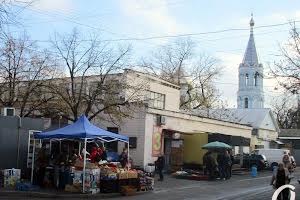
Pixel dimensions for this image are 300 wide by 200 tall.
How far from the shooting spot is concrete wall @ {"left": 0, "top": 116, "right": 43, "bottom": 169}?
24.1 metres

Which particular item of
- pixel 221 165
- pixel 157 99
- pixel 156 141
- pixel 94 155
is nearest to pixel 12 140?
pixel 94 155

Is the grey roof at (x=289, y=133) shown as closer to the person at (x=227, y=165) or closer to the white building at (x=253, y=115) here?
the white building at (x=253, y=115)

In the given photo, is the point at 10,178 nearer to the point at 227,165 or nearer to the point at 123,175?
the point at 123,175

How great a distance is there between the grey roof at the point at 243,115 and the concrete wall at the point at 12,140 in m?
40.0

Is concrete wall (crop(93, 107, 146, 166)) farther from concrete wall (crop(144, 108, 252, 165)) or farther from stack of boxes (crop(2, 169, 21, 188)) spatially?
stack of boxes (crop(2, 169, 21, 188))

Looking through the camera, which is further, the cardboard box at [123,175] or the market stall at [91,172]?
the cardboard box at [123,175]

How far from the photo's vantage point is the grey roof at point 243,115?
65312 mm

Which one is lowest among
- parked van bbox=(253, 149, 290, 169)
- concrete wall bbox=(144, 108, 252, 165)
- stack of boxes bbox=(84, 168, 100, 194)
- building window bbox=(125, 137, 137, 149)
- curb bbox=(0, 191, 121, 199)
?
curb bbox=(0, 191, 121, 199)

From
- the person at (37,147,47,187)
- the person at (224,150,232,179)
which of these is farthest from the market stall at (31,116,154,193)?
the person at (224,150,232,179)

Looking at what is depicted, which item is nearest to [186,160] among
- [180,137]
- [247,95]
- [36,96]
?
[180,137]

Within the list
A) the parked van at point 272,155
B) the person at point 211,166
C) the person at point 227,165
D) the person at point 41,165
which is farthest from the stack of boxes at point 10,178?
the parked van at point 272,155

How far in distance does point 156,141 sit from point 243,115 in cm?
3485

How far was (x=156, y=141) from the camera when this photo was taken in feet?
126

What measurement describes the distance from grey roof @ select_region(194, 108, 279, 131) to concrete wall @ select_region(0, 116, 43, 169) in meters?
40.0
